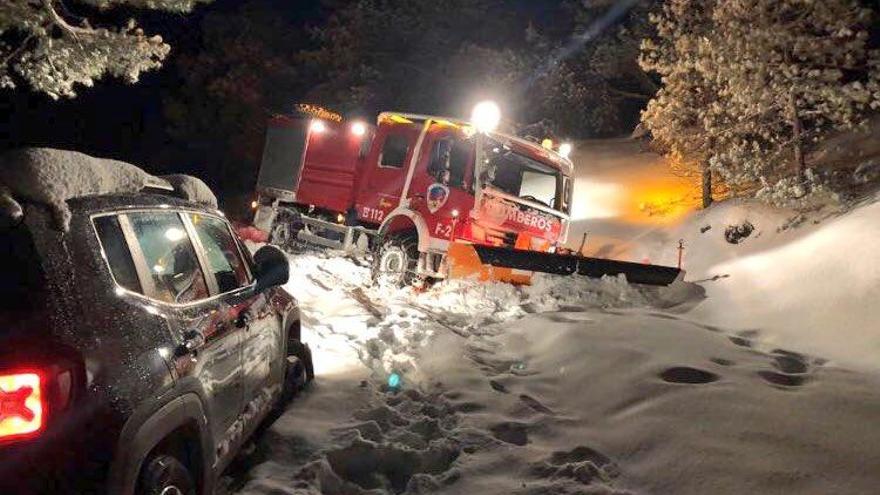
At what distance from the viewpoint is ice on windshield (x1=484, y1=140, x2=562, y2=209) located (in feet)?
34.8

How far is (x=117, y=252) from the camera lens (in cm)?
287

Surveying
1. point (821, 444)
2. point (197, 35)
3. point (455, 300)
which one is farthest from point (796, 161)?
point (197, 35)

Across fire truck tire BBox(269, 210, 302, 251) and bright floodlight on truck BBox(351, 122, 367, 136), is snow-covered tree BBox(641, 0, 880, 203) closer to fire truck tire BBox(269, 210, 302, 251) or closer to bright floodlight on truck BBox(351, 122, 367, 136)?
bright floodlight on truck BBox(351, 122, 367, 136)

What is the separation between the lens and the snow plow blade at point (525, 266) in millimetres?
10039

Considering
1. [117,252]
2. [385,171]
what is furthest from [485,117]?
[117,252]

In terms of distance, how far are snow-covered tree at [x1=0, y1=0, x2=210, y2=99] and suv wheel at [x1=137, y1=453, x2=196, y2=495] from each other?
23.1 ft

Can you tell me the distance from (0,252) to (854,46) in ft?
42.1

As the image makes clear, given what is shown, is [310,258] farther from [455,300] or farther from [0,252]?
[0,252]

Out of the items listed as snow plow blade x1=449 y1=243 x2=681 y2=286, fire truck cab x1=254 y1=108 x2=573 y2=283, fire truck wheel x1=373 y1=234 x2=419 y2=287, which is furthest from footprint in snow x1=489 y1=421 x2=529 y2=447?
fire truck wheel x1=373 y1=234 x2=419 y2=287

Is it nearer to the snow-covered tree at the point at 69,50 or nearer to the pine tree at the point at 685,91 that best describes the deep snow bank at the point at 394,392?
the snow-covered tree at the point at 69,50

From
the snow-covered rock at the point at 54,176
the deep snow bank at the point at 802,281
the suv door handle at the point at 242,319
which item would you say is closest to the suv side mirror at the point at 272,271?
the suv door handle at the point at 242,319

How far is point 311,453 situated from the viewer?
4.46 meters

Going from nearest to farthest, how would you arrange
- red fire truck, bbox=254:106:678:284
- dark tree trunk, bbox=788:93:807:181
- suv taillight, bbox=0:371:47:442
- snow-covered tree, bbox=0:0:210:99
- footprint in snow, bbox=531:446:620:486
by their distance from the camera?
suv taillight, bbox=0:371:47:442 < footprint in snow, bbox=531:446:620:486 < snow-covered tree, bbox=0:0:210:99 < red fire truck, bbox=254:106:678:284 < dark tree trunk, bbox=788:93:807:181

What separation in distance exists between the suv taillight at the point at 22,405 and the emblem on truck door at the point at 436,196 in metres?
8.60
